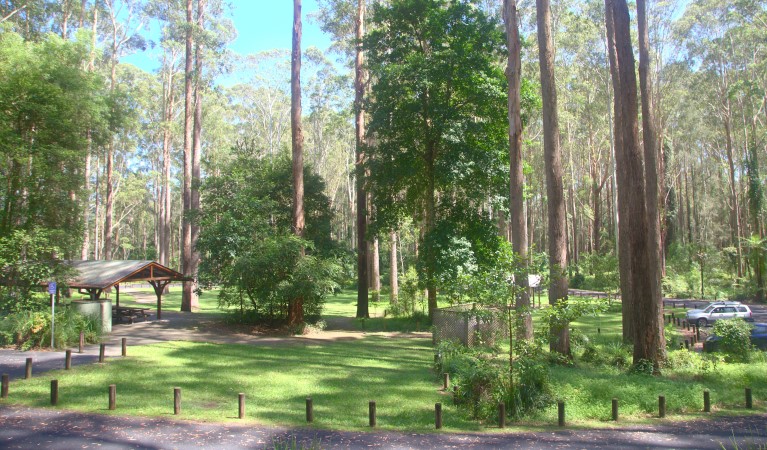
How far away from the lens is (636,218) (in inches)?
555

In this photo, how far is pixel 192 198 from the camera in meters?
29.6

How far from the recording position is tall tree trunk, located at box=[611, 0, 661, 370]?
1398cm

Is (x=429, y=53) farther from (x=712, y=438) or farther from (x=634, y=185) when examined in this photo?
(x=712, y=438)

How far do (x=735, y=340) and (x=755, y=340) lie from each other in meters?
2.55

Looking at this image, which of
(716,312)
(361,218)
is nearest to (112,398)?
(361,218)

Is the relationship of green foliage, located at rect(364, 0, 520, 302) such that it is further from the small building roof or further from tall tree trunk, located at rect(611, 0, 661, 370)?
the small building roof

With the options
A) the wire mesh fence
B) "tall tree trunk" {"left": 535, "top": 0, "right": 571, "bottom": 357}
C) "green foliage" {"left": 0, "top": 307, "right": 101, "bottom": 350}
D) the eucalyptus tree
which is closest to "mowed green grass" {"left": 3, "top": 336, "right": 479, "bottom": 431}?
the wire mesh fence

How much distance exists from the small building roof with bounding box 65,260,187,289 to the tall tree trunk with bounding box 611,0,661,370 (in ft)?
63.8


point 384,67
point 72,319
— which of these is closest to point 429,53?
point 384,67

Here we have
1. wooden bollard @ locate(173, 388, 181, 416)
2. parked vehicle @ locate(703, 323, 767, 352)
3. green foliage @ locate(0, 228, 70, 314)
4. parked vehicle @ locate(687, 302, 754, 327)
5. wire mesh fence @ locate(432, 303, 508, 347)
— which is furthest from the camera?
parked vehicle @ locate(687, 302, 754, 327)

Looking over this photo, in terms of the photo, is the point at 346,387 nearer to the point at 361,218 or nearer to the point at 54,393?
the point at 54,393

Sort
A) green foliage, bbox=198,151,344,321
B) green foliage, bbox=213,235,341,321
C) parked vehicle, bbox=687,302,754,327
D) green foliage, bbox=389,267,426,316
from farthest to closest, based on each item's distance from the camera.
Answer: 1. green foliage, bbox=389,267,426,316
2. parked vehicle, bbox=687,302,754,327
3. green foliage, bbox=198,151,344,321
4. green foliage, bbox=213,235,341,321

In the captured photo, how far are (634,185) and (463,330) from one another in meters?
7.27

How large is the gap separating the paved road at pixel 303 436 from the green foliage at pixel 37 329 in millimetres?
7931
